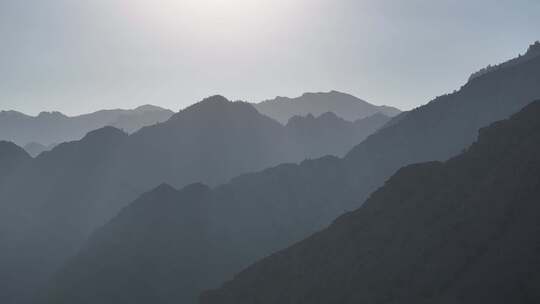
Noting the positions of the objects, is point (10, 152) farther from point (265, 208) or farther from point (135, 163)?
point (265, 208)

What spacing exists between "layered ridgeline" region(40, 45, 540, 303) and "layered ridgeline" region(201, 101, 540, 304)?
4461 centimetres

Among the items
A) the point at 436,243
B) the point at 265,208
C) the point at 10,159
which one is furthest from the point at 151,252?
the point at 10,159

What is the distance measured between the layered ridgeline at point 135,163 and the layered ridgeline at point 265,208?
42.6 m

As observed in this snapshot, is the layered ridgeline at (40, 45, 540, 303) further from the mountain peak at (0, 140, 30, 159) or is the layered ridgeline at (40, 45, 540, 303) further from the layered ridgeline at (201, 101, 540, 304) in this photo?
the mountain peak at (0, 140, 30, 159)

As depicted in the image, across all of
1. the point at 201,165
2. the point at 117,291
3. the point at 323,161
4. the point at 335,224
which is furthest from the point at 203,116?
the point at 335,224

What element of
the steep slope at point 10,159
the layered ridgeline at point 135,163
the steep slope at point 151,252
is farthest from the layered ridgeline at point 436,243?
the steep slope at point 10,159

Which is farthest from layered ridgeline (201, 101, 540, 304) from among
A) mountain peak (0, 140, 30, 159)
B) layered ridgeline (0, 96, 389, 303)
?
mountain peak (0, 140, 30, 159)

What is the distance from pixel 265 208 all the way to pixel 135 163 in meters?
71.6

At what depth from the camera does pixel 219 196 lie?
117625 mm

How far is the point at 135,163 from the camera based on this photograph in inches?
6747

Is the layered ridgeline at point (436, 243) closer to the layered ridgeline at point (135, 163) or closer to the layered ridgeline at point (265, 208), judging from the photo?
the layered ridgeline at point (265, 208)

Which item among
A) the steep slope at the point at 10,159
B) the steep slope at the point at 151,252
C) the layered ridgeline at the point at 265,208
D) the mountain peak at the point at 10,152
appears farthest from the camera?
the mountain peak at the point at 10,152

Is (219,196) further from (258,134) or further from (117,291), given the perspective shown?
(258,134)

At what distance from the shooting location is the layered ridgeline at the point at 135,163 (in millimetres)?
156000
